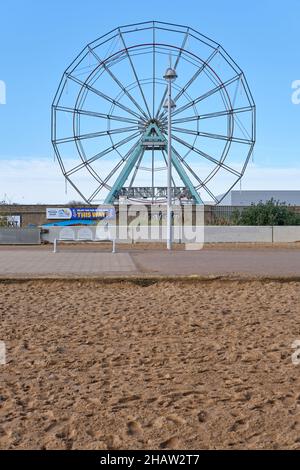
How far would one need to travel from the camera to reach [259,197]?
265 ft

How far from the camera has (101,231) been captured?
99.8 ft

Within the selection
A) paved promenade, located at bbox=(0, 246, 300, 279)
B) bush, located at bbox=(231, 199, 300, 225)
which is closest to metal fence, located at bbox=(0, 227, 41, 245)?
paved promenade, located at bbox=(0, 246, 300, 279)

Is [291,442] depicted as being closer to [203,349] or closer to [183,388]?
[183,388]

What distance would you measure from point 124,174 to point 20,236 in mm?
21004

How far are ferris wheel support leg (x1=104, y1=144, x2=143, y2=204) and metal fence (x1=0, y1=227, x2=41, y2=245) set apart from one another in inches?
745

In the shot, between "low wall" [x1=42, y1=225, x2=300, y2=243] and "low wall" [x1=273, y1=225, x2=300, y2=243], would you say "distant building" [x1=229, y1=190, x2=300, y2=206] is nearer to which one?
"low wall" [x1=273, y1=225, x2=300, y2=243]

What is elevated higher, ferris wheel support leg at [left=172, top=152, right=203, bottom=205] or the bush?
ferris wheel support leg at [left=172, top=152, right=203, bottom=205]

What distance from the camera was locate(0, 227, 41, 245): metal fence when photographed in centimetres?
2897

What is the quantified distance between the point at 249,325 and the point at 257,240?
25.8 meters

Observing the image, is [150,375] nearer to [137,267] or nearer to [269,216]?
[137,267]

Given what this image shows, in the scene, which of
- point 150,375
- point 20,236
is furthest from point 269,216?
point 150,375

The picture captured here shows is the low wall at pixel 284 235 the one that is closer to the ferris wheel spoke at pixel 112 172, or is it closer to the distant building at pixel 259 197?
the ferris wheel spoke at pixel 112 172

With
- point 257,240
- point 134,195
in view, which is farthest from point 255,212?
point 134,195
